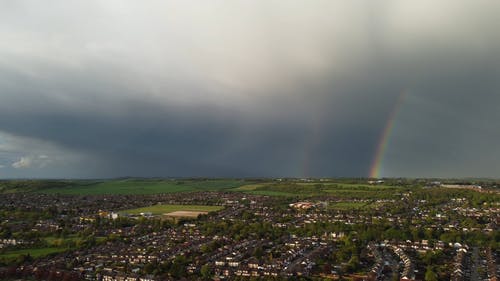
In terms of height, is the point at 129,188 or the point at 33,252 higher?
the point at 129,188

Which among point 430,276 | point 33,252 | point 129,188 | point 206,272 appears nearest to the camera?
point 430,276

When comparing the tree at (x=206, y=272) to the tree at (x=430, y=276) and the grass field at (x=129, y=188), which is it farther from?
the grass field at (x=129, y=188)

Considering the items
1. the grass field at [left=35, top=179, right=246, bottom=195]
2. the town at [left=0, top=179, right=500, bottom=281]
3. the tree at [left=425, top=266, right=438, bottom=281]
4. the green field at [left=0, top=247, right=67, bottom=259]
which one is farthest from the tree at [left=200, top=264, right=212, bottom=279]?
the grass field at [left=35, top=179, right=246, bottom=195]

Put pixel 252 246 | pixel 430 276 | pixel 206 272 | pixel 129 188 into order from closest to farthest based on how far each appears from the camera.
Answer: pixel 430 276, pixel 206 272, pixel 252 246, pixel 129 188

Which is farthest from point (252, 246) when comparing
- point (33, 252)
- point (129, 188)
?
point (129, 188)

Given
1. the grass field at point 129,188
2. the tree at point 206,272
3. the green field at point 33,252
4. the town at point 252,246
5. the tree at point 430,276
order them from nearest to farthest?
the tree at point 430,276, the tree at point 206,272, the town at point 252,246, the green field at point 33,252, the grass field at point 129,188

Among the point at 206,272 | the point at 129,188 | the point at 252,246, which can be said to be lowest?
the point at 206,272

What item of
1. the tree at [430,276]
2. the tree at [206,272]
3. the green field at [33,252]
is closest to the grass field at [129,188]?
the green field at [33,252]

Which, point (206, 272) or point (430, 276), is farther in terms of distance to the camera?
point (206, 272)

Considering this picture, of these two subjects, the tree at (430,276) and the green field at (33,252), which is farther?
the green field at (33,252)

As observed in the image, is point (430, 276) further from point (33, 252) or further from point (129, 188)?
point (129, 188)

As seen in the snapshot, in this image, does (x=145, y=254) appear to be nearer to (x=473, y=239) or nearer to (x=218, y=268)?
(x=218, y=268)

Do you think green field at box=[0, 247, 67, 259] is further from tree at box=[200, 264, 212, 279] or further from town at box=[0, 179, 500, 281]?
tree at box=[200, 264, 212, 279]

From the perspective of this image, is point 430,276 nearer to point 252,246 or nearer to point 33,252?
point 252,246
